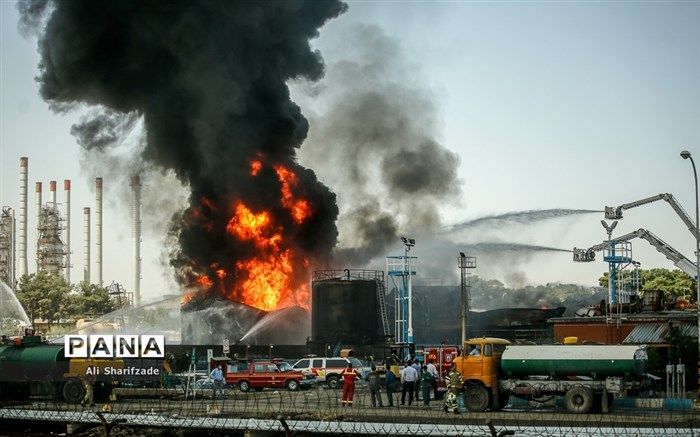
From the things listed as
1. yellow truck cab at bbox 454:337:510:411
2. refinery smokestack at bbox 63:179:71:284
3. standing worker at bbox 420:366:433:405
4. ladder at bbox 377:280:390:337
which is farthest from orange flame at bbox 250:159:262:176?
refinery smokestack at bbox 63:179:71:284

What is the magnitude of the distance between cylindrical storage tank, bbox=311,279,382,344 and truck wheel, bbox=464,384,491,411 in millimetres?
44228

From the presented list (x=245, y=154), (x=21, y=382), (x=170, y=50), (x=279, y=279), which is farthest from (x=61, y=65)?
(x=21, y=382)

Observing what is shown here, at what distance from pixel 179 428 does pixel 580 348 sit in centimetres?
1592

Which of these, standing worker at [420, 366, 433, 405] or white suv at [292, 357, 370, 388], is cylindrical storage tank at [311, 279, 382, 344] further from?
standing worker at [420, 366, 433, 405]

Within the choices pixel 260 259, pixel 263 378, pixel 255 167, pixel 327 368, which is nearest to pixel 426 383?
pixel 263 378

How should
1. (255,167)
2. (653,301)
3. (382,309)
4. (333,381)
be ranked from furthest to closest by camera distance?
1. (255,167)
2. (382,309)
3. (653,301)
4. (333,381)

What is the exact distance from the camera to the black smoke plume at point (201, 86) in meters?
82.9

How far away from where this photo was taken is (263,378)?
5012 cm

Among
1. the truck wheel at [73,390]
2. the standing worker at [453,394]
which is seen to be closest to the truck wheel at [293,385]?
the truck wheel at [73,390]

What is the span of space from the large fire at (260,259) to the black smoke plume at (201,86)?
1.61 ft

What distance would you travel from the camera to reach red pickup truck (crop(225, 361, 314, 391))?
49969 millimetres

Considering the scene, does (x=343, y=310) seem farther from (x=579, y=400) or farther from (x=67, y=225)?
(x=67, y=225)

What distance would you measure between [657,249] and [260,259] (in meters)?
34.6

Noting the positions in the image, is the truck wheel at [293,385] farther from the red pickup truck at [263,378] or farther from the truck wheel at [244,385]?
the truck wheel at [244,385]
